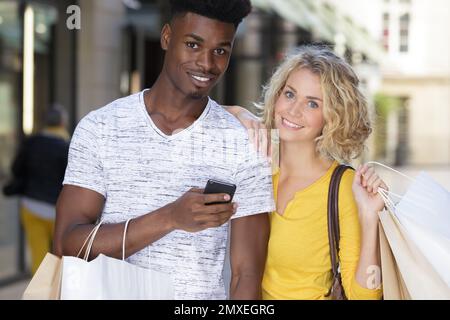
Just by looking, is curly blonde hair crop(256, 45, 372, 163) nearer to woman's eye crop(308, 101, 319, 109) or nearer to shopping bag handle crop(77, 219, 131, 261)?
woman's eye crop(308, 101, 319, 109)

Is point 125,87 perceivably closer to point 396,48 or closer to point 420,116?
point 396,48

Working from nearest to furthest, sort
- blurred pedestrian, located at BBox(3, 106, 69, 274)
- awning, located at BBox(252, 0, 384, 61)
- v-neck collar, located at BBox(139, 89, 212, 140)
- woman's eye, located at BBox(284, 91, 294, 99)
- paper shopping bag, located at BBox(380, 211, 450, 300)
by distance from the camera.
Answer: paper shopping bag, located at BBox(380, 211, 450, 300)
v-neck collar, located at BBox(139, 89, 212, 140)
woman's eye, located at BBox(284, 91, 294, 99)
blurred pedestrian, located at BBox(3, 106, 69, 274)
awning, located at BBox(252, 0, 384, 61)

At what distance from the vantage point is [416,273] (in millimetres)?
1657

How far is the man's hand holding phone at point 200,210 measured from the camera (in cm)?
156

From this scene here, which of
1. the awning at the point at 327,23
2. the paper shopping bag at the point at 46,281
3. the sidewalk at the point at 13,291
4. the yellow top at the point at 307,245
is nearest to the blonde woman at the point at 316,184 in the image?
the yellow top at the point at 307,245

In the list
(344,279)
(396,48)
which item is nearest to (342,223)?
(344,279)

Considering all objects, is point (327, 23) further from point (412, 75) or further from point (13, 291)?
point (412, 75)

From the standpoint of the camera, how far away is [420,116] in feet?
65.1

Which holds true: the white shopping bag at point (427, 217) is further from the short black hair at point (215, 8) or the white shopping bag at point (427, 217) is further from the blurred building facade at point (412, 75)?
the blurred building facade at point (412, 75)

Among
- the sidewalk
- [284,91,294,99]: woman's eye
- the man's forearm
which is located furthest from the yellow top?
the sidewalk

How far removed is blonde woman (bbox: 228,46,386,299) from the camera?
1808mm

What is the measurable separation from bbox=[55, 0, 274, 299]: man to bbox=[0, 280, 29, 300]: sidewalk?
408cm

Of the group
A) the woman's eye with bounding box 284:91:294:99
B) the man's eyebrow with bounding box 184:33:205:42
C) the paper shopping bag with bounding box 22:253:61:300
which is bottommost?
the paper shopping bag with bounding box 22:253:61:300
